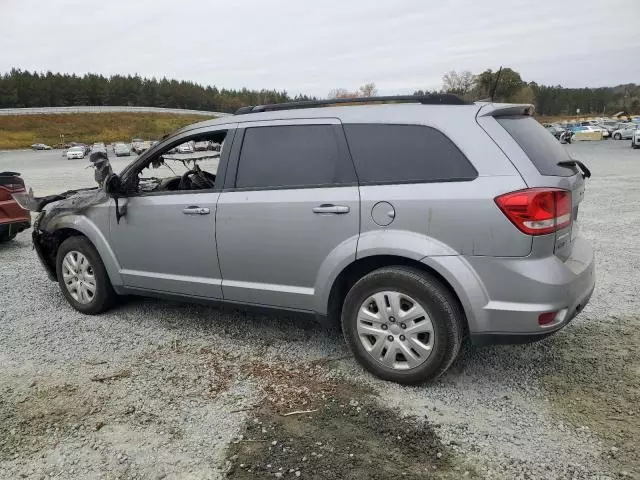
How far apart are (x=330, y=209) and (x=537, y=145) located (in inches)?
55.2

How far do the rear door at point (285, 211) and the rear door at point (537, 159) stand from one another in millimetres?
976

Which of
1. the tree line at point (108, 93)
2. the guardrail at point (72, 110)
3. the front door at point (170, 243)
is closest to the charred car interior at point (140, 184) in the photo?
the front door at point (170, 243)

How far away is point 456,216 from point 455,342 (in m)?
0.79

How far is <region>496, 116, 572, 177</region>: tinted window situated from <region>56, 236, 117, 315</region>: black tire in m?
3.67

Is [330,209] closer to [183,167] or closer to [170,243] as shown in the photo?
[170,243]

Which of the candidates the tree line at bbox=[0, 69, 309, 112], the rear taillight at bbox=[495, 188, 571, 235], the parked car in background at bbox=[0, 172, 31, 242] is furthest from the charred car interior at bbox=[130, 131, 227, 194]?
the tree line at bbox=[0, 69, 309, 112]

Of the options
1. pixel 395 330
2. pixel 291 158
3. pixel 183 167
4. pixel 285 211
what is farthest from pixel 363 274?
pixel 183 167

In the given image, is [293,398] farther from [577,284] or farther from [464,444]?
[577,284]

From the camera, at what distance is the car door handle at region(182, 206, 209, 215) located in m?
4.17

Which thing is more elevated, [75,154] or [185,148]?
[185,148]

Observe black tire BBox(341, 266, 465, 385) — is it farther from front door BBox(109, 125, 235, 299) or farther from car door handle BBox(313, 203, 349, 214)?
front door BBox(109, 125, 235, 299)

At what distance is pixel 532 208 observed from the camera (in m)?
3.09

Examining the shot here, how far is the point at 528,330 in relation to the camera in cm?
322

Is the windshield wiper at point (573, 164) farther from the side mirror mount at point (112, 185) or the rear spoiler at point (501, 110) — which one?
the side mirror mount at point (112, 185)
